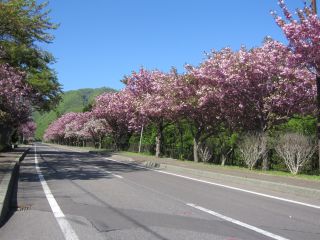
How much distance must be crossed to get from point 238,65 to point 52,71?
1714 centimetres

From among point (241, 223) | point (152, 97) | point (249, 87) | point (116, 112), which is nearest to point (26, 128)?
point (116, 112)

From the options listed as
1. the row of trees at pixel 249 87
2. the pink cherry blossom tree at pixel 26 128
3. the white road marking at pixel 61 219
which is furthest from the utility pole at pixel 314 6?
the pink cherry blossom tree at pixel 26 128

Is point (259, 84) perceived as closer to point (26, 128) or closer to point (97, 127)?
point (97, 127)

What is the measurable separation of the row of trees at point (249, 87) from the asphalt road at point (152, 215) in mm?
6297

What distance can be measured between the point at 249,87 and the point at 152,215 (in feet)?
51.9

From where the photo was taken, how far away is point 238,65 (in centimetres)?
2445

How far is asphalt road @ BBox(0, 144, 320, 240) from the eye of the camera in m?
8.18

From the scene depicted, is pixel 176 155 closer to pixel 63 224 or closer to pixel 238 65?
pixel 238 65

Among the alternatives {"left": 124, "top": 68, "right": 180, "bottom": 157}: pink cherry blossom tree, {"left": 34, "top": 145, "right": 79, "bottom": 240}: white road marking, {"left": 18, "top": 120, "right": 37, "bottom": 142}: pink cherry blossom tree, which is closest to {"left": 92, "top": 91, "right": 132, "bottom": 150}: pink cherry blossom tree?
{"left": 124, "top": 68, "right": 180, "bottom": 157}: pink cherry blossom tree

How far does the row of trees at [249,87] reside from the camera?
1770 centimetres

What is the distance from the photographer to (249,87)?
973 inches

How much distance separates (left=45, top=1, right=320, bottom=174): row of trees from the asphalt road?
6297 millimetres

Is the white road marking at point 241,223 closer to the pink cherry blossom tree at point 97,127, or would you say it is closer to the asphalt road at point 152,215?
the asphalt road at point 152,215

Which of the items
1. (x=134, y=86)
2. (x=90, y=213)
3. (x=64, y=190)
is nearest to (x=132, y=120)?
(x=134, y=86)
